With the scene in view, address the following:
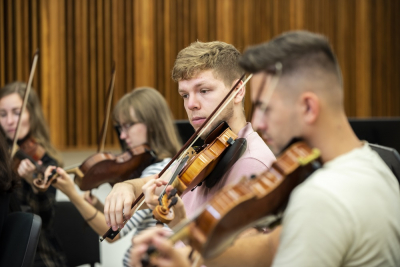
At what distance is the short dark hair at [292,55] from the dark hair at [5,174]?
4.07 ft

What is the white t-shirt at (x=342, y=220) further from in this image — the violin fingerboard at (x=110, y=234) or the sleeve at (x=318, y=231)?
the violin fingerboard at (x=110, y=234)

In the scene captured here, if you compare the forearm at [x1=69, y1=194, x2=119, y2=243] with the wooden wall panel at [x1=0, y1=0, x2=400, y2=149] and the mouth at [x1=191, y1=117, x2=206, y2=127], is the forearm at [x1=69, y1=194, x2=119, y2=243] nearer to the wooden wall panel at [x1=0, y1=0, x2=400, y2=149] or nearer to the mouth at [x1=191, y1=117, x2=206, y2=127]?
the mouth at [x1=191, y1=117, x2=206, y2=127]

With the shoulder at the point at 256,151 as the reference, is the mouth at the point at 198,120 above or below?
above

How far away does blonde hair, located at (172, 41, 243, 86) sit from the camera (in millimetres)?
1812

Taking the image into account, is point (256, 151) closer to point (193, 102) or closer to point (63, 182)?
point (193, 102)

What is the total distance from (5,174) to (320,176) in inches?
55.7

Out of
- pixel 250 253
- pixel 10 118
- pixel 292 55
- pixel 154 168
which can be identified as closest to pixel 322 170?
pixel 292 55

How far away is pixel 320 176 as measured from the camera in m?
1.02

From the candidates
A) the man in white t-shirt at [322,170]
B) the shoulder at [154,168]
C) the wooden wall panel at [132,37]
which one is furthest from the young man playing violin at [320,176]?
the wooden wall panel at [132,37]

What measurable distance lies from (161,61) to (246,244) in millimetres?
3366

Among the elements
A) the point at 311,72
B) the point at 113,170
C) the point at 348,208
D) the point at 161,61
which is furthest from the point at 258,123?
the point at 161,61

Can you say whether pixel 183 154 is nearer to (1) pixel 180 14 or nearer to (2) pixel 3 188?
(2) pixel 3 188

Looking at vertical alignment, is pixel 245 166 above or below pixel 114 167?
above

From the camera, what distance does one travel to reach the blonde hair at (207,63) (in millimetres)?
1812
